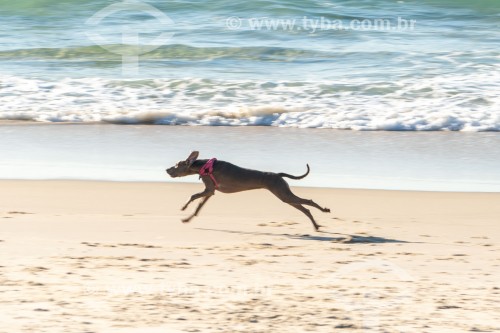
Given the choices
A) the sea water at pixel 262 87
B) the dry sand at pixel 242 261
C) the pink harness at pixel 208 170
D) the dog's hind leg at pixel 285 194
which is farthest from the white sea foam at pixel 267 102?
the pink harness at pixel 208 170

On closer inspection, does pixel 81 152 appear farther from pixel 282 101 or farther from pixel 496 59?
pixel 496 59

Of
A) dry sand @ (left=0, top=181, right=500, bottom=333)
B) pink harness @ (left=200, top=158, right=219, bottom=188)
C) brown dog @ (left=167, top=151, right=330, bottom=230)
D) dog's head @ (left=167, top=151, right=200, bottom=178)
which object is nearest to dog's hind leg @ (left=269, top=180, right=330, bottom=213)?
brown dog @ (left=167, top=151, right=330, bottom=230)

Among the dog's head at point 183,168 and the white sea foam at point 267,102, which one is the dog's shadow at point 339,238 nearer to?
the dog's head at point 183,168

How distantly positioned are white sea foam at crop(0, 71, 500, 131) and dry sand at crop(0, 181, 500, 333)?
3731mm

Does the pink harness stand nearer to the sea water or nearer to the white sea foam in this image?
the sea water

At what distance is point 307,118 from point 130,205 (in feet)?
15.8

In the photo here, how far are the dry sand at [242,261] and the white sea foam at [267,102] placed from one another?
3.73 m

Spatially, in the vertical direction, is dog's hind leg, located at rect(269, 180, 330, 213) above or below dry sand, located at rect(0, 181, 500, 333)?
above

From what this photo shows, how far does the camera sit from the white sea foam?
1245 centimetres

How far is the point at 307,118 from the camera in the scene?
1253 centimetres

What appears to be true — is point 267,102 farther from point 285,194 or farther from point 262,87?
point 285,194

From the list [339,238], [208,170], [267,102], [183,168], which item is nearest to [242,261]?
[339,238]

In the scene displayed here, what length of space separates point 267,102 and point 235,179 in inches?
250

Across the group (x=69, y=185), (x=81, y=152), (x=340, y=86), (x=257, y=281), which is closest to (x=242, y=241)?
(x=257, y=281)
